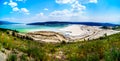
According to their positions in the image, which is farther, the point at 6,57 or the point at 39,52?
the point at 39,52

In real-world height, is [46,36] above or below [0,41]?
below

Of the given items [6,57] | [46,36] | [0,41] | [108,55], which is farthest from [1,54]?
[46,36]

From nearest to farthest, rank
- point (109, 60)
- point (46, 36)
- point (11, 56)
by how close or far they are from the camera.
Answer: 1. point (109, 60)
2. point (11, 56)
3. point (46, 36)

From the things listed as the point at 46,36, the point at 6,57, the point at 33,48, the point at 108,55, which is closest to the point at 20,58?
the point at 6,57

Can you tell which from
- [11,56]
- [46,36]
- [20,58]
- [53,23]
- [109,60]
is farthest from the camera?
[53,23]

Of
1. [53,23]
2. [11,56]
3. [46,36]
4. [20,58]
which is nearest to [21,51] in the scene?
[20,58]

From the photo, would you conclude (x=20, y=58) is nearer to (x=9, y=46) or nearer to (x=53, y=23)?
(x=9, y=46)

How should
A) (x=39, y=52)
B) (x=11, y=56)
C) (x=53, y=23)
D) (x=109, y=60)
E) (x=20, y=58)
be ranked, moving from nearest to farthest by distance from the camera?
1. (x=109, y=60)
2. (x=11, y=56)
3. (x=20, y=58)
4. (x=39, y=52)
5. (x=53, y=23)

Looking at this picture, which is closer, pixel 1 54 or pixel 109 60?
pixel 109 60

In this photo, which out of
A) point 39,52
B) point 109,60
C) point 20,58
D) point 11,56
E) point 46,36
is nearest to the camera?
point 109,60

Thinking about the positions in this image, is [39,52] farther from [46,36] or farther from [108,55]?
[46,36]
